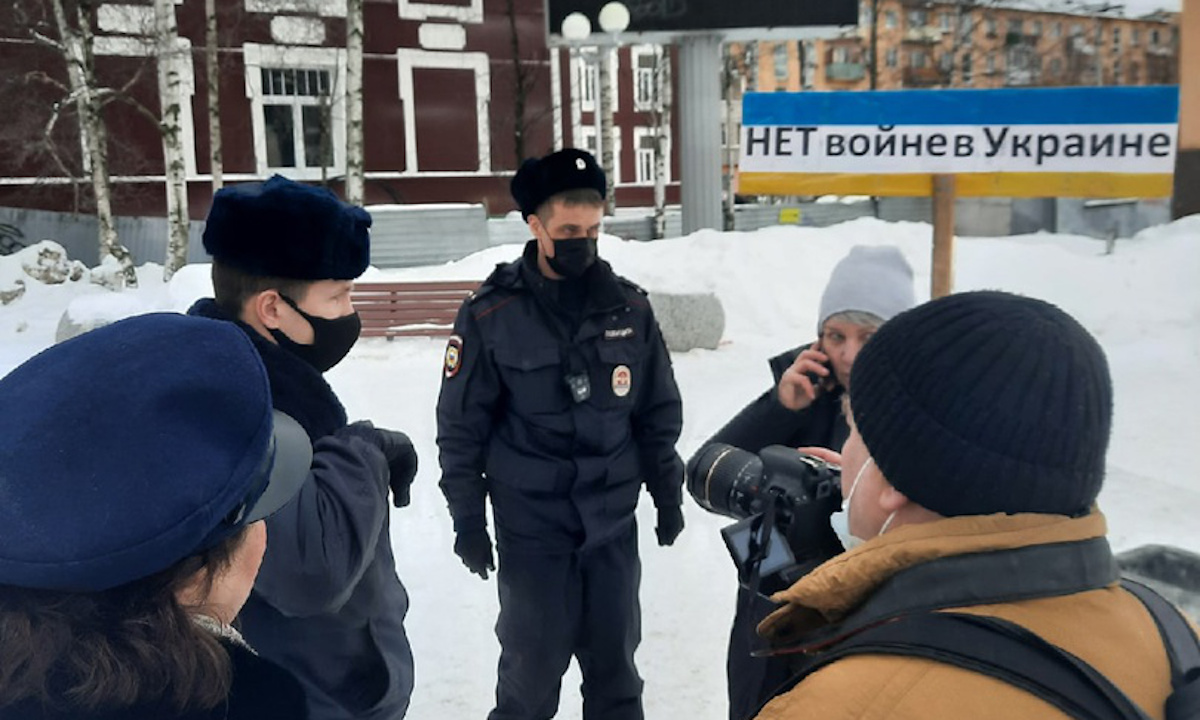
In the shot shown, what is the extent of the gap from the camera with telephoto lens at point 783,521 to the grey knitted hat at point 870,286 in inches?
27.9

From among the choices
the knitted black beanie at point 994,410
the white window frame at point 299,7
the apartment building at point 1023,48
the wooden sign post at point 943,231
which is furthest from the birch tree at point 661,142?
the knitted black beanie at point 994,410

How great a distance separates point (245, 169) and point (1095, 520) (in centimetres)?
2043

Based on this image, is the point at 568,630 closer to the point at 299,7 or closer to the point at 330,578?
the point at 330,578

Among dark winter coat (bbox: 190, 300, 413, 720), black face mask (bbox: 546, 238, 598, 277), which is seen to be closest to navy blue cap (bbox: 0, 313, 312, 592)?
dark winter coat (bbox: 190, 300, 413, 720)

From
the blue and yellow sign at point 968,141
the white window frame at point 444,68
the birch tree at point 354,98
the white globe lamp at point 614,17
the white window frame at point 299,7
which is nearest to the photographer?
the blue and yellow sign at point 968,141

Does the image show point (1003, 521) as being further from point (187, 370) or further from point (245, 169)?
point (245, 169)

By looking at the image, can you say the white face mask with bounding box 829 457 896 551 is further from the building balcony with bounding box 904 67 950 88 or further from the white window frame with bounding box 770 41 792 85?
the white window frame with bounding box 770 41 792 85

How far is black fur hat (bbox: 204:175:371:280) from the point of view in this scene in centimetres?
191

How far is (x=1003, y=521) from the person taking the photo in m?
1.04

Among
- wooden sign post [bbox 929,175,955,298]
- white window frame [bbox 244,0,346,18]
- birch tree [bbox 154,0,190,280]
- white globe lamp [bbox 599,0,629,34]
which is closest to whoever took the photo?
wooden sign post [bbox 929,175,955,298]

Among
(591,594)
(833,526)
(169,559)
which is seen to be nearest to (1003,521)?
(833,526)

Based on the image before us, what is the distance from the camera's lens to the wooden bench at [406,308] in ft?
35.3

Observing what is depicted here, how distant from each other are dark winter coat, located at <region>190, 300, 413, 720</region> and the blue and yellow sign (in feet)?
9.06

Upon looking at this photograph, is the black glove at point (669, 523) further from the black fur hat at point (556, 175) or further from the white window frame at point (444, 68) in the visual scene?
the white window frame at point (444, 68)
